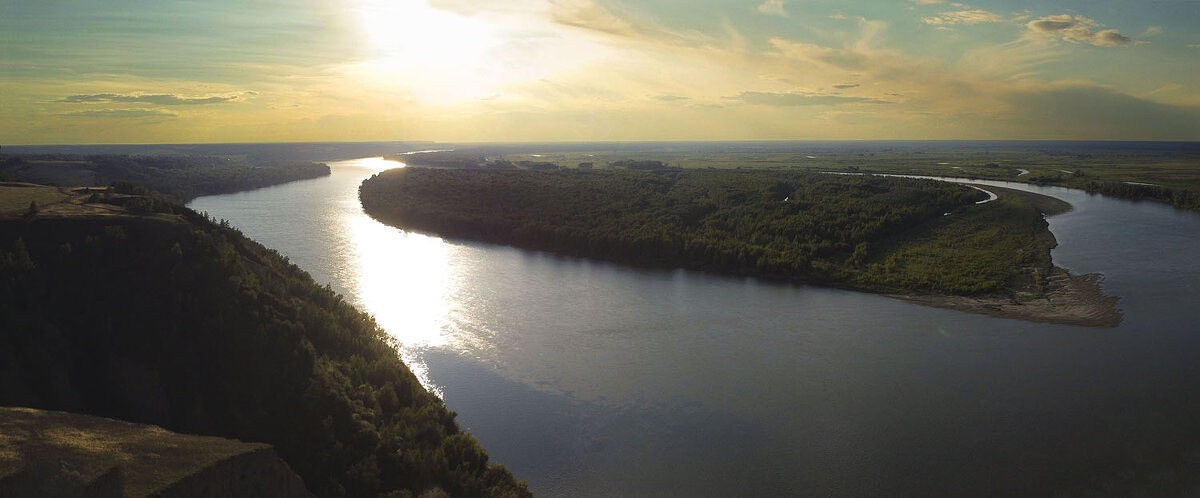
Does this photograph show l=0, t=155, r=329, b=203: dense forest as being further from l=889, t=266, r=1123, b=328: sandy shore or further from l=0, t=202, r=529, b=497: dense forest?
l=889, t=266, r=1123, b=328: sandy shore

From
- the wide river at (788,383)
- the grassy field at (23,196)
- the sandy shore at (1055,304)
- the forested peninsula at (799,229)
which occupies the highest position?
the grassy field at (23,196)

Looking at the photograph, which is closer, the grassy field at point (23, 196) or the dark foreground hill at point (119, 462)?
the dark foreground hill at point (119, 462)

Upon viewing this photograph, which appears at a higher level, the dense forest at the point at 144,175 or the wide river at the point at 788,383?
the dense forest at the point at 144,175

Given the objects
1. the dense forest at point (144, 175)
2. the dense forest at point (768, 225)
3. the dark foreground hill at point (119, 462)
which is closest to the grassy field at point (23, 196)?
the dark foreground hill at point (119, 462)

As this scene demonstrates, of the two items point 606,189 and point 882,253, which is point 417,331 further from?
point 606,189

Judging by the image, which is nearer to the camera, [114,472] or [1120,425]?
[114,472]

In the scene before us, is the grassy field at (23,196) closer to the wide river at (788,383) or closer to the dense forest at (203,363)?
the dense forest at (203,363)

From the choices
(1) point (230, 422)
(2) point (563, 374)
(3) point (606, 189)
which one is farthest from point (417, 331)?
(3) point (606, 189)
